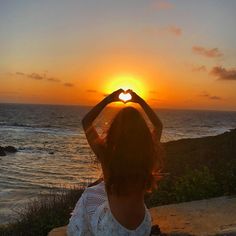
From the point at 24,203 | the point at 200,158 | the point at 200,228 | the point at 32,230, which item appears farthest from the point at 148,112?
the point at 24,203

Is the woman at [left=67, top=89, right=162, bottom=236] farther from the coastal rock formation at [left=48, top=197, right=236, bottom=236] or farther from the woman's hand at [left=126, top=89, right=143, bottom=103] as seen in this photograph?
the coastal rock formation at [left=48, top=197, right=236, bottom=236]

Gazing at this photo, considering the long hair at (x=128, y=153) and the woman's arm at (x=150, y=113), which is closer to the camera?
the long hair at (x=128, y=153)

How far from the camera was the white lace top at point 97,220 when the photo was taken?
15.8 ft

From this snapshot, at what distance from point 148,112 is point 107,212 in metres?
1.19

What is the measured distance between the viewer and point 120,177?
15.1 feet

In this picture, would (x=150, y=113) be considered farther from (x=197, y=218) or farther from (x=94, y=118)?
(x=197, y=218)

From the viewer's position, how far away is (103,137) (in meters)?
4.77

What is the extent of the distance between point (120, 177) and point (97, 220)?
64cm

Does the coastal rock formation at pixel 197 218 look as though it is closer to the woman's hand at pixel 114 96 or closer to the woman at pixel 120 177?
the woman at pixel 120 177

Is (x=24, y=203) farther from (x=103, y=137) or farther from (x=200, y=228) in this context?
(x=103, y=137)

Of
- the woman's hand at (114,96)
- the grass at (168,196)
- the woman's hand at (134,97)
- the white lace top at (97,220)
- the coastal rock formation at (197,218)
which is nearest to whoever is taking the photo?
the white lace top at (97,220)

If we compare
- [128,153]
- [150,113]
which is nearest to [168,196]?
[150,113]

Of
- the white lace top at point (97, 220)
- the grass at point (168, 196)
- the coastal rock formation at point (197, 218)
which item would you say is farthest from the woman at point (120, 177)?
the grass at point (168, 196)

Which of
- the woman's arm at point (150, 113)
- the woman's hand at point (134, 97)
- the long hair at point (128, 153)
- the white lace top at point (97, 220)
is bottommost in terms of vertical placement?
the white lace top at point (97, 220)
